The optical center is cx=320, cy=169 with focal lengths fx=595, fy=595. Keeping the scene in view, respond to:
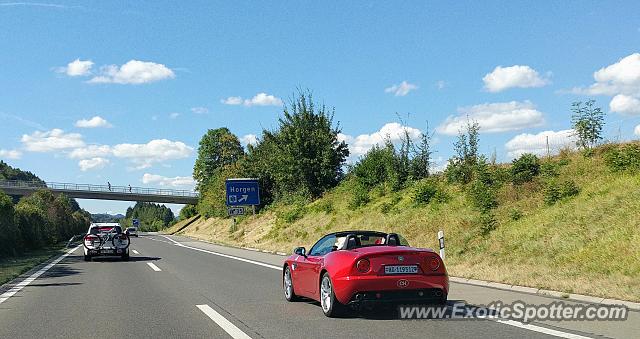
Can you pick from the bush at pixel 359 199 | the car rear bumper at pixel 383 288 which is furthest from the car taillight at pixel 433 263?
the bush at pixel 359 199

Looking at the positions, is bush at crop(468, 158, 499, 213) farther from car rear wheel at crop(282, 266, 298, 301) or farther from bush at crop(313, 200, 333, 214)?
bush at crop(313, 200, 333, 214)

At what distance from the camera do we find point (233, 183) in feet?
134

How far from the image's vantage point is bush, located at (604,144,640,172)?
55.3 ft

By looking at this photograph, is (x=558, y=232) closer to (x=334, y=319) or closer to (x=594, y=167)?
(x=594, y=167)

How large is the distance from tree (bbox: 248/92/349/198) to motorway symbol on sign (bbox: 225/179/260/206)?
3240 mm

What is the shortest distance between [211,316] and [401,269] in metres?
3.05

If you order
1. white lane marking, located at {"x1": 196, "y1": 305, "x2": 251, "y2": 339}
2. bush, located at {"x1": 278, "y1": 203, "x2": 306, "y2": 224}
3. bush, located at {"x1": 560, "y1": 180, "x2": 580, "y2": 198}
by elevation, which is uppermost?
bush, located at {"x1": 560, "y1": 180, "x2": 580, "y2": 198}

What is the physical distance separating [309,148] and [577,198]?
27.6 meters

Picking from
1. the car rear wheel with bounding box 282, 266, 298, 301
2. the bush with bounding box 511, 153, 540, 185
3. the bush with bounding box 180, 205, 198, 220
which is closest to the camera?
the car rear wheel with bounding box 282, 266, 298, 301

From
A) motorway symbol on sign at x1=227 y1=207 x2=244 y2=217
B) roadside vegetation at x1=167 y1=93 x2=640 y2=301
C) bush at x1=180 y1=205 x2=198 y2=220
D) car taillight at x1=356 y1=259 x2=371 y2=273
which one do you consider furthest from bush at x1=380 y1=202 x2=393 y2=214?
bush at x1=180 y1=205 x2=198 y2=220

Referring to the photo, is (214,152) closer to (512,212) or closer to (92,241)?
(92,241)

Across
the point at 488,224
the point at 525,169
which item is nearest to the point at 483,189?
the point at 525,169

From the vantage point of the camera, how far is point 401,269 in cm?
842

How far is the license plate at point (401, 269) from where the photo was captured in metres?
8.39
